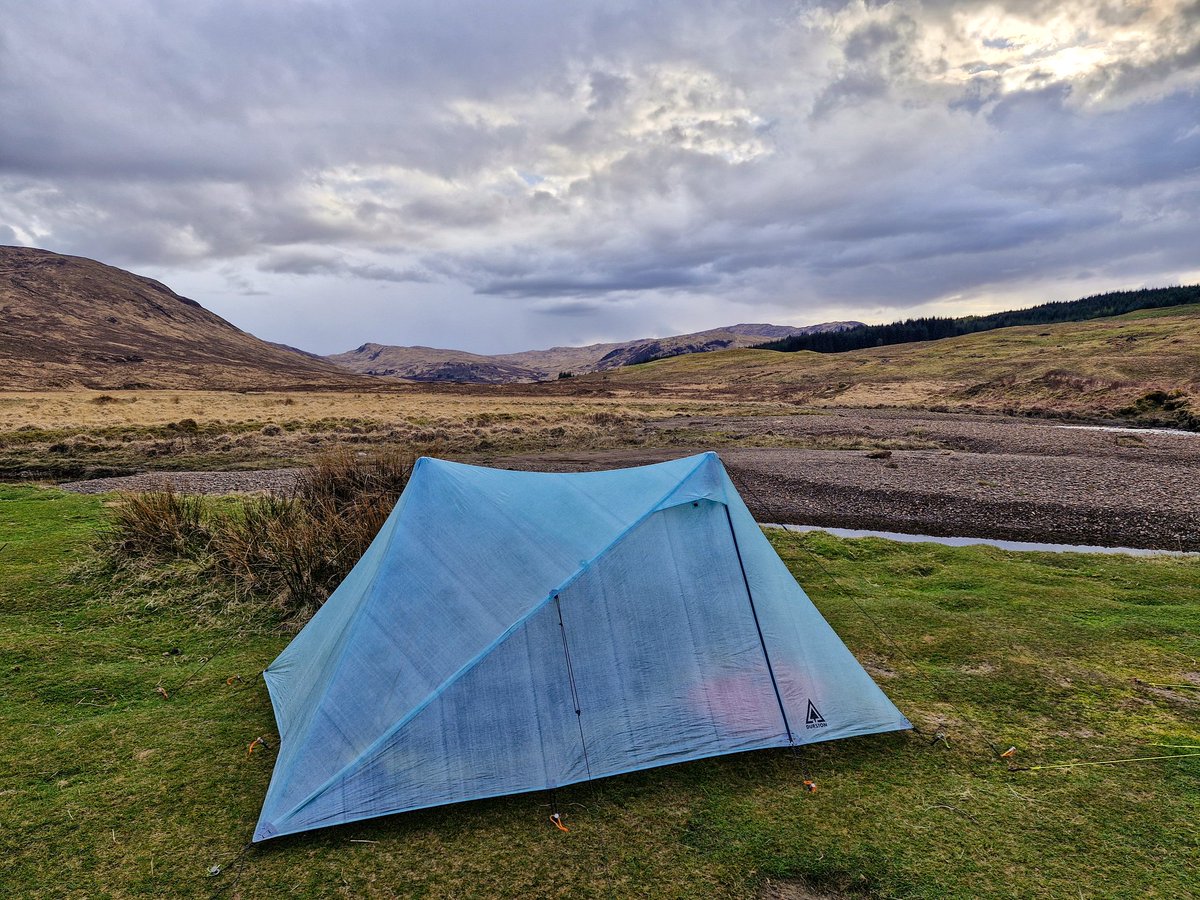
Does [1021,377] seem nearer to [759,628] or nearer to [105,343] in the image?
[759,628]

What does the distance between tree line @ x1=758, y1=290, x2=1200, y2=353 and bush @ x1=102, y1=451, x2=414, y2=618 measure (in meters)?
150

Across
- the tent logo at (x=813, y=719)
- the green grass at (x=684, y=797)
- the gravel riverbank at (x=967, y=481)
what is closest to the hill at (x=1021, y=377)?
the gravel riverbank at (x=967, y=481)

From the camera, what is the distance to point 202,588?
33.4 ft

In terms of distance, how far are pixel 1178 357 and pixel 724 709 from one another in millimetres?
74669

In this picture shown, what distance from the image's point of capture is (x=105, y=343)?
136625 mm

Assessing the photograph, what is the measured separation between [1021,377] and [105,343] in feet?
569

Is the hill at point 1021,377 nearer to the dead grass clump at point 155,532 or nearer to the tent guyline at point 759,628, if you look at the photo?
the tent guyline at point 759,628

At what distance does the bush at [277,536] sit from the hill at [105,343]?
91.4m

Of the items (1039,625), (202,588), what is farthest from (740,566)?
(202,588)

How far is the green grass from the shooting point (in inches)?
181

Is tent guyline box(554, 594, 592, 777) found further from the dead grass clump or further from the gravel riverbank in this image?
the gravel riverbank

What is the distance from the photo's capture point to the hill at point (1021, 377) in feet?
153

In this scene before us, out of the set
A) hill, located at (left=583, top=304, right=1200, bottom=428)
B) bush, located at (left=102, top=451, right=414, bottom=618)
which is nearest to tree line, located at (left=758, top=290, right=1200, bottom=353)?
hill, located at (left=583, top=304, right=1200, bottom=428)

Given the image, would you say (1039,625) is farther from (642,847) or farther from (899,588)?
(642,847)
